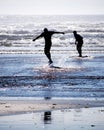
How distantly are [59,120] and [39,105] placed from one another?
219 centimetres

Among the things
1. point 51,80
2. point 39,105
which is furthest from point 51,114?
point 51,80

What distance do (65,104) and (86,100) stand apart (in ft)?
3.08

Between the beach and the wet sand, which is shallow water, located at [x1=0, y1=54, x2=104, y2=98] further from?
the wet sand

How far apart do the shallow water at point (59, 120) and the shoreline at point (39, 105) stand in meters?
0.46

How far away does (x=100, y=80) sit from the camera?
61.1ft

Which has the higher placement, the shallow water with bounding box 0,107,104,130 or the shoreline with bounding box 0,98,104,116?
the shallow water with bounding box 0,107,104,130

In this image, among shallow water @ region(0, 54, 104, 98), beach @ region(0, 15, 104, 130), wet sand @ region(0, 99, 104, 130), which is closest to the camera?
wet sand @ region(0, 99, 104, 130)

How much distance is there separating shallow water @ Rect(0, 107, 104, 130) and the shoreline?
0.46m

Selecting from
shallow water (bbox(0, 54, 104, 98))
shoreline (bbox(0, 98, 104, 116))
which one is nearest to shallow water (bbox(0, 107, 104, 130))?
shoreline (bbox(0, 98, 104, 116))

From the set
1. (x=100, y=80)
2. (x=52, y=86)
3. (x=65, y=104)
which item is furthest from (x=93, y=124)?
(x=100, y=80)

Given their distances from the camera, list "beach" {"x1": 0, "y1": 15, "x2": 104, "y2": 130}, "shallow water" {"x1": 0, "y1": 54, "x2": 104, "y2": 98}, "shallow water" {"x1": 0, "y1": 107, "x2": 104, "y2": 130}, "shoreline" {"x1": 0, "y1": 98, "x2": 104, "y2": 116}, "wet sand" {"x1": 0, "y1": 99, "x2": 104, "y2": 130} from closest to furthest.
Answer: "shallow water" {"x1": 0, "y1": 107, "x2": 104, "y2": 130} < "wet sand" {"x1": 0, "y1": 99, "x2": 104, "y2": 130} < "beach" {"x1": 0, "y1": 15, "x2": 104, "y2": 130} < "shoreline" {"x1": 0, "y1": 98, "x2": 104, "y2": 116} < "shallow water" {"x1": 0, "y1": 54, "x2": 104, "y2": 98}

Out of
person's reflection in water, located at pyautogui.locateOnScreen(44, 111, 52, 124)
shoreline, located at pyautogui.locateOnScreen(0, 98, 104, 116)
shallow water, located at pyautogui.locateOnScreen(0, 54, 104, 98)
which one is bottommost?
shallow water, located at pyautogui.locateOnScreen(0, 54, 104, 98)

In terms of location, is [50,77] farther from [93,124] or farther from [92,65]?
[93,124]

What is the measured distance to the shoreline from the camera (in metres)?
12.3
